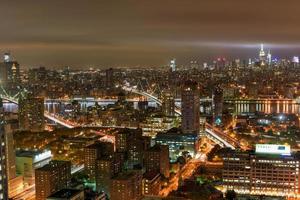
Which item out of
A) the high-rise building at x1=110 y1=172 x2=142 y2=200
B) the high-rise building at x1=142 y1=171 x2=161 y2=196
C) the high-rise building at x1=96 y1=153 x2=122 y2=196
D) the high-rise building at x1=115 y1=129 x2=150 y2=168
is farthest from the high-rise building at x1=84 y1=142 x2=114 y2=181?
the high-rise building at x1=110 y1=172 x2=142 y2=200

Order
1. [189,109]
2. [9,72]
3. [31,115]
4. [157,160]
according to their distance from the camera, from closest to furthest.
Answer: [157,160] → [189,109] → [31,115] → [9,72]

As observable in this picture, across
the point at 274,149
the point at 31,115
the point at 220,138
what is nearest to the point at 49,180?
the point at 274,149

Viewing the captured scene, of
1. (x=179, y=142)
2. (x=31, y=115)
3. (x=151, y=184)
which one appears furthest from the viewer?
(x=31, y=115)

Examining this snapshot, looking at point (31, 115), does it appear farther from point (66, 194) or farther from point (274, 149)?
point (274, 149)

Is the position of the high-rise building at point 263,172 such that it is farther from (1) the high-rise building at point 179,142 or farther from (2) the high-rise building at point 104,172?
(1) the high-rise building at point 179,142

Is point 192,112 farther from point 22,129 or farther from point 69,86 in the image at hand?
point 69,86

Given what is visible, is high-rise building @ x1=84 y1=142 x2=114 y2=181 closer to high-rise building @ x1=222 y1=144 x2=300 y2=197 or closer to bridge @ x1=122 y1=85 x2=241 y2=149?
high-rise building @ x1=222 y1=144 x2=300 y2=197

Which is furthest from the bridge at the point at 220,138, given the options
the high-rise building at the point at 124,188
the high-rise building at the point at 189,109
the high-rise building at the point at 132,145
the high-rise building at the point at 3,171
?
the high-rise building at the point at 3,171
